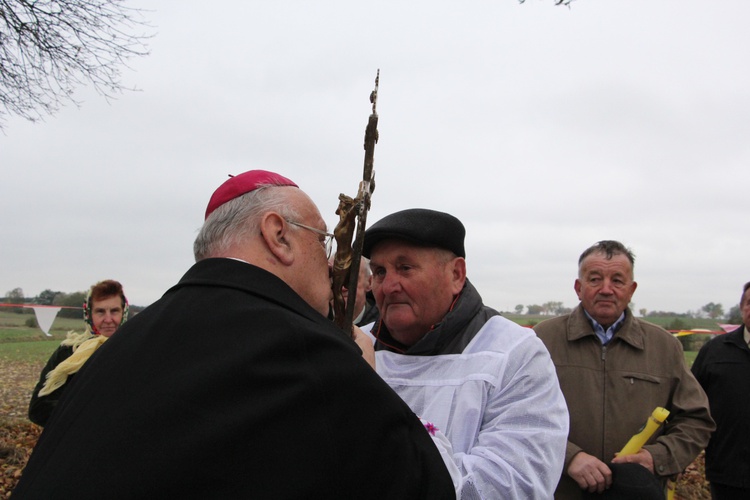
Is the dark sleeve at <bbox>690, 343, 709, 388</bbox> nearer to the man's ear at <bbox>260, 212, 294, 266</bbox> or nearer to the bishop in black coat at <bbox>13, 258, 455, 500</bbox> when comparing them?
the bishop in black coat at <bbox>13, 258, 455, 500</bbox>

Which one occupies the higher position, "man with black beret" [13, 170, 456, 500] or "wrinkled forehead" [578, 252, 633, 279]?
"wrinkled forehead" [578, 252, 633, 279]

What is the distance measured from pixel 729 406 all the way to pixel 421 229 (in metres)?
3.83

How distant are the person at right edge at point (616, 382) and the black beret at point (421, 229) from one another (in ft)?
5.49

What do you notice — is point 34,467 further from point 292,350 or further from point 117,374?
point 292,350

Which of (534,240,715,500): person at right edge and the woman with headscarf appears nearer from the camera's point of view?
(534,240,715,500): person at right edge

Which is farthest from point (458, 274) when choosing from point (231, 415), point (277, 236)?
point (231, 415)

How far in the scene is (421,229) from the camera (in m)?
2.62

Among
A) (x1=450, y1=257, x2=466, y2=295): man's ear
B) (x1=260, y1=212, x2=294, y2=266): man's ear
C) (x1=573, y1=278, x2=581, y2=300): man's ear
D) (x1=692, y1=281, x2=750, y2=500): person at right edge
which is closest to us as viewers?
(x1=260, y1=212, x2=294, y2=266): man's ear

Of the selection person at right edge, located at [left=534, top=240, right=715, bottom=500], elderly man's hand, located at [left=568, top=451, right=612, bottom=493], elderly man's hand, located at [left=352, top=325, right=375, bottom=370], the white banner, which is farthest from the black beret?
the white banner

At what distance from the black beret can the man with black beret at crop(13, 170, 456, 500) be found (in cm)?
106

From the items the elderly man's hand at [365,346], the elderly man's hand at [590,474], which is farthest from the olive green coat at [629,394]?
the elderly man's hand at [365,346]

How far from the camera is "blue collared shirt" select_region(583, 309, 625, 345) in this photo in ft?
13.2

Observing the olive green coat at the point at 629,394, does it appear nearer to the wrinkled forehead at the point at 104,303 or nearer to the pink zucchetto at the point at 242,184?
the pink zucchetto at the point at 242,184

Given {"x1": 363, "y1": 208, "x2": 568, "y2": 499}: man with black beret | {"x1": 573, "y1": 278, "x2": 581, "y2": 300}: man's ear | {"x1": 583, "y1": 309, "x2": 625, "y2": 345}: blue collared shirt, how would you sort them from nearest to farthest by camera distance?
{"x1": 363, "y1": 208, "x2": 568, "y2": 499}: man with black beret < {"x1": 583, "y1": 309, "x2": 625, "y2": 345}: blue collared shirt < {"x1": 573, "y1": 278, "x2": 581, "y2": 300}: man's ear
